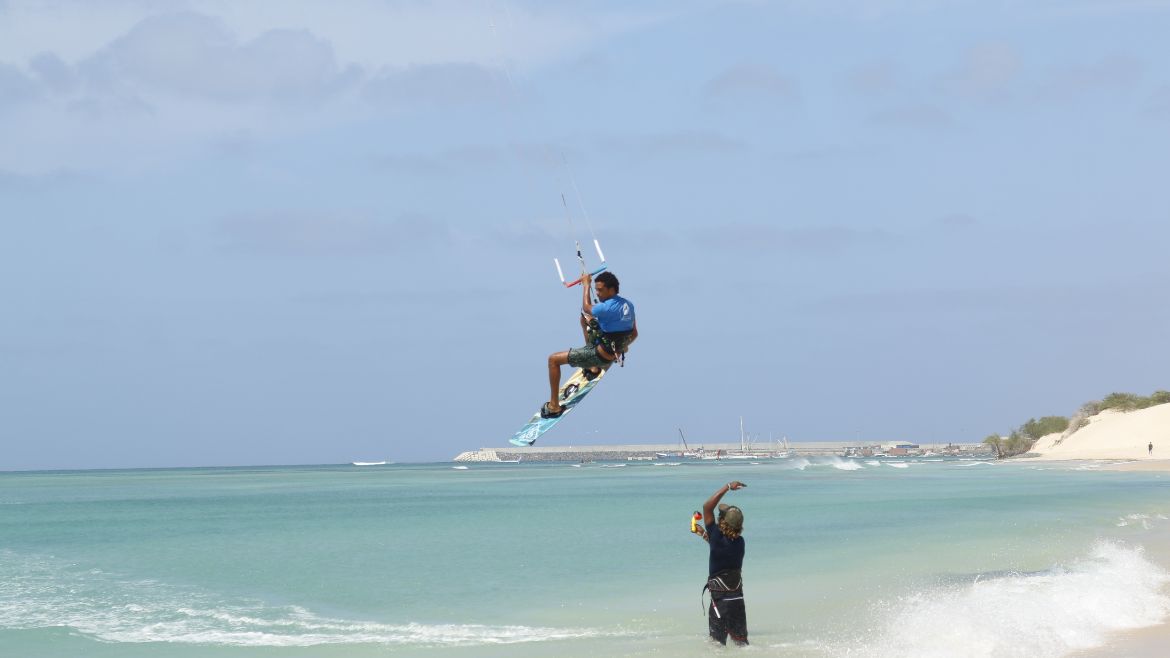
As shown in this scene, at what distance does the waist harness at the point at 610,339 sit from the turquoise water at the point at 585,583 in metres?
3.87

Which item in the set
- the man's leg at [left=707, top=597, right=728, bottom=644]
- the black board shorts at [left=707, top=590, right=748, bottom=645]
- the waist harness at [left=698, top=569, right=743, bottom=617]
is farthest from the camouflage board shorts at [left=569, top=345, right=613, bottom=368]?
the man's leg at [left=707, top=597, right=728, bottom=644]

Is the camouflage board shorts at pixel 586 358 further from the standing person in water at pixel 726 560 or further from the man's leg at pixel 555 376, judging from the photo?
the standing person in water at pixel 726 560

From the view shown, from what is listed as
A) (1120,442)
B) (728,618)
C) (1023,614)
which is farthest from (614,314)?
(1120,442)

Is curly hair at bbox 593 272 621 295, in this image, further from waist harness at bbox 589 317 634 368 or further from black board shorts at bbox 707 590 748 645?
black board shorts at bbox 707 590 748 645

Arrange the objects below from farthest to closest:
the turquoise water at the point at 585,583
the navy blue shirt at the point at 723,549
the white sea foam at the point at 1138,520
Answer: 1. the white sea foam at the point at 1138,520
2. the turquoise water at the point at 585,583
3. the navy blue shirt at the point at 723,549

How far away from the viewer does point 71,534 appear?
38.0m

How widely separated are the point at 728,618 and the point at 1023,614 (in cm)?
416

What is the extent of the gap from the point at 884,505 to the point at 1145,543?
1978 centimetres

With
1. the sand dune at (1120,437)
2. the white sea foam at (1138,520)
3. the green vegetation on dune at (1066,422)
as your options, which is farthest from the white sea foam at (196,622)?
the green vegetation on dune at (1066,422)

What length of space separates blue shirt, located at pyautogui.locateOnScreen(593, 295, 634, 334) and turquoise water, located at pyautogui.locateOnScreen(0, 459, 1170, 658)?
4122 millimetres

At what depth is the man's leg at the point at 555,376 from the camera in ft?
35.9

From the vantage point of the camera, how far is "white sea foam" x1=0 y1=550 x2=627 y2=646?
15.6m

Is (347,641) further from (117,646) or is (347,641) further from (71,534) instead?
(71,534)

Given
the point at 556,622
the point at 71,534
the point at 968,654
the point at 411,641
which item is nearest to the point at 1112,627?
the point at 968,654
